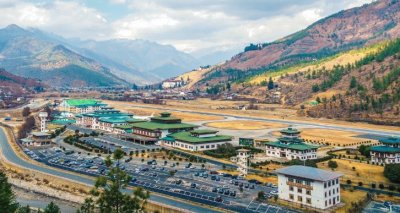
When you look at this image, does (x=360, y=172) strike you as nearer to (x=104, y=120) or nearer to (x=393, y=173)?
(x=393, y=173)

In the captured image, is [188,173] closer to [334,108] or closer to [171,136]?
[171,136]

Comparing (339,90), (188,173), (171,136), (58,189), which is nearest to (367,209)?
(188,173)

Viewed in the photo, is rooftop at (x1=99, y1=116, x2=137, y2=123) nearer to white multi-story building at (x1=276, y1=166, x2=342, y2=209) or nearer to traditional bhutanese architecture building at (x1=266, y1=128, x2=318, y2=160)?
traditional bhutanese architecture building at (x1=266, y1=128, x2=318, y2=160)

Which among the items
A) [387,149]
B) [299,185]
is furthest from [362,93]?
[299,185]

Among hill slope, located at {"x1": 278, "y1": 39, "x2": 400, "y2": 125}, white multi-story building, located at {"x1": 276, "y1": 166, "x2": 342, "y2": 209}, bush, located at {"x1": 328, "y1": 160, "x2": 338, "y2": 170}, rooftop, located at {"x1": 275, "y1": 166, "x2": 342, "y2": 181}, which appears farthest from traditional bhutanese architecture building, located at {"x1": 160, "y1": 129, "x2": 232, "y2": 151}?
hill slope, located at {"x1": 278, "y1": 39, "x2": 400, "y2": 125}

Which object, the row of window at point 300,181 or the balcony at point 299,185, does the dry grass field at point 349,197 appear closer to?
the balcony at point 299,185

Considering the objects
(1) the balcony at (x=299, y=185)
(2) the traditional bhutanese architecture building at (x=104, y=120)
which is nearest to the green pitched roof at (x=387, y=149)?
(1) the balcony at (x=299, y=185)

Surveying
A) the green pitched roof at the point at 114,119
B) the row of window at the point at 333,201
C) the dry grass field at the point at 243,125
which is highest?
the green pitched roof at the point at 114,119
